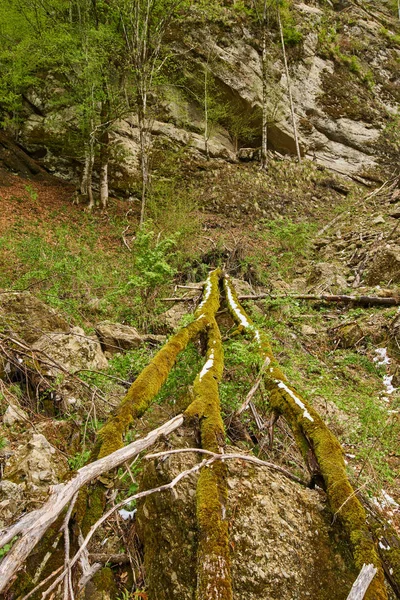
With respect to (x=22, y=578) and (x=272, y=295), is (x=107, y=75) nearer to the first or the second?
(x=272, y=295)

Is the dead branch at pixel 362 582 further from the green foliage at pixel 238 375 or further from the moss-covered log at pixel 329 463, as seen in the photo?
the green foliage at pixel 238 375

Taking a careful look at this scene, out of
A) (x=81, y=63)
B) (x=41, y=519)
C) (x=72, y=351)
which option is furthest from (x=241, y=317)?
(x=81, y=63)

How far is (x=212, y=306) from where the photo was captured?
15.3 ft

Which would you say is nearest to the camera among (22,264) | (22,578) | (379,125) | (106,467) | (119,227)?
(22,578)

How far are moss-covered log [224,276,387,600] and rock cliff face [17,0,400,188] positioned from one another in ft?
50.4

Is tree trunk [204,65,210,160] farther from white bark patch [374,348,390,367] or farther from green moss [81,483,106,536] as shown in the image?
green moss [81,483,106,536]

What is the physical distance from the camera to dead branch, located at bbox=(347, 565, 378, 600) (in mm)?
1421

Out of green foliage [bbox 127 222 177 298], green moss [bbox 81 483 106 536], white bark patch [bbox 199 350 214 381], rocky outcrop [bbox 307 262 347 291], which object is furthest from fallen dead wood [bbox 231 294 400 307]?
green moss [bbox 81 483 106 536]

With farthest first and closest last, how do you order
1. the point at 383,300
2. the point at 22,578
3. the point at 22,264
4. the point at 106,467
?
the point at 22,264, the point at 383,300, the point at 106,467, the point at 22,578

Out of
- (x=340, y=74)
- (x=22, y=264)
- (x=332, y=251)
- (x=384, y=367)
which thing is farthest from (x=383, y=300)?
(x=340, y=74)

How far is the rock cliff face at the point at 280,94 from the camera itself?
54.1 feet

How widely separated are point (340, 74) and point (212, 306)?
953 inches

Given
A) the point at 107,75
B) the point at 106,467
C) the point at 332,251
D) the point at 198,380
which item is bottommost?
the point at 332,251

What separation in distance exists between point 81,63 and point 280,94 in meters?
12.3
